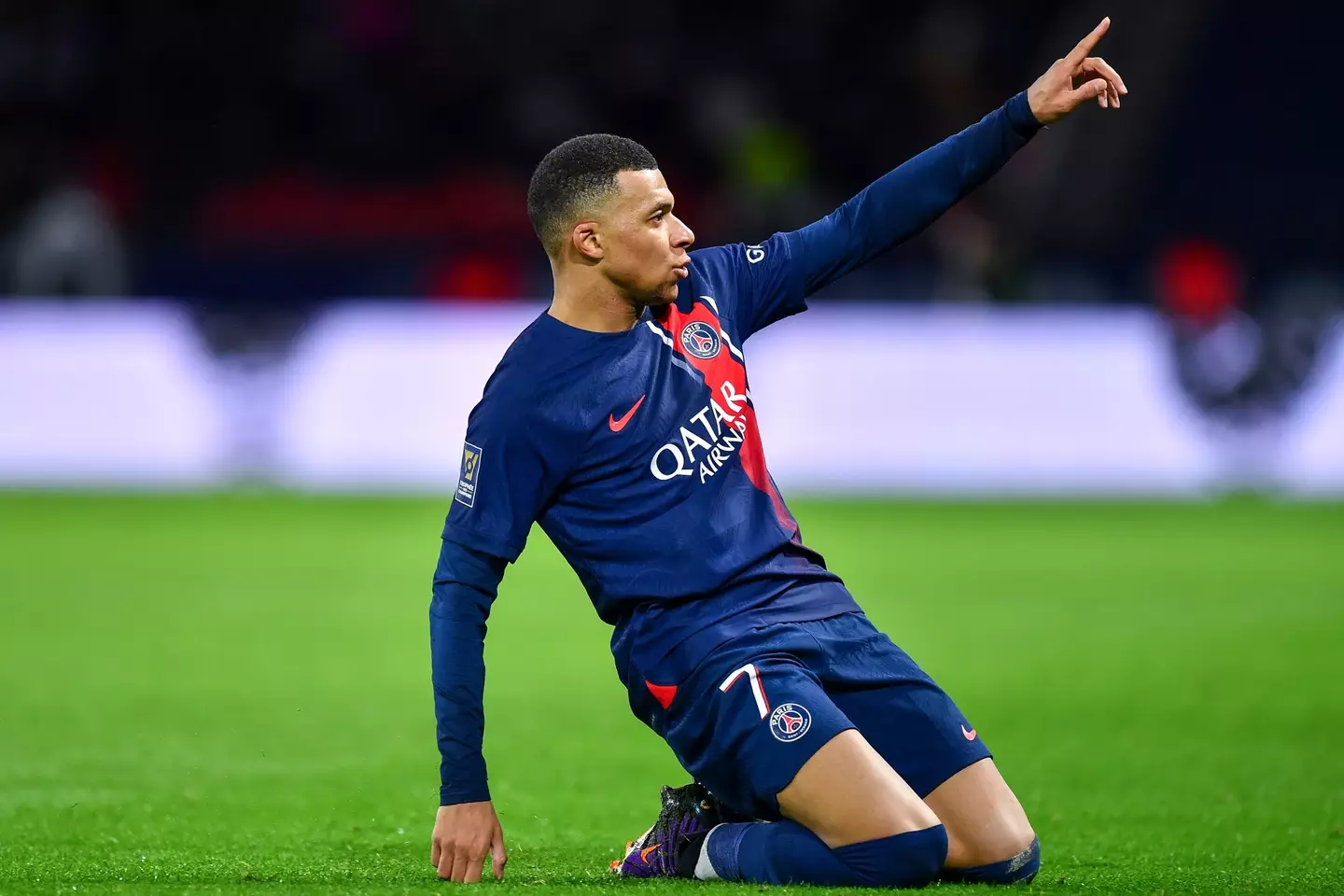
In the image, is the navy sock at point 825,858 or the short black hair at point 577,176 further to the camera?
the short black hair at point 577,176

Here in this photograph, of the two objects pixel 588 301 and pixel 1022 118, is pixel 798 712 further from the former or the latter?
pixel 1022 118

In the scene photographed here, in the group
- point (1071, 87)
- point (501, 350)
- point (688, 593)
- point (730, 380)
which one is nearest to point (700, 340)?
point (730, 380)

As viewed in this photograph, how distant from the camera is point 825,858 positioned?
465cm

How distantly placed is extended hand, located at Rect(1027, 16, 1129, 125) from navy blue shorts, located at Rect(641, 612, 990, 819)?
146cm

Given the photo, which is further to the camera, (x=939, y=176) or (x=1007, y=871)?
(x=939, y=176)

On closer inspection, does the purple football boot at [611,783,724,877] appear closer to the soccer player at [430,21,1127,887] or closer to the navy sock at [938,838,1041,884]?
the soccer player at [430,21,1127,887]

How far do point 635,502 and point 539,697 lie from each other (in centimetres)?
350

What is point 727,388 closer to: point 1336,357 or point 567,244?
point 567,244

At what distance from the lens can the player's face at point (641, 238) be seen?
192 inches

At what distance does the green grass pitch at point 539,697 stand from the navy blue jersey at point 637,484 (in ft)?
2.46

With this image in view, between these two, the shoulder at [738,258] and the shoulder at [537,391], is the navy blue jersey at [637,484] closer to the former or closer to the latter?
the shoulder at [537,391]

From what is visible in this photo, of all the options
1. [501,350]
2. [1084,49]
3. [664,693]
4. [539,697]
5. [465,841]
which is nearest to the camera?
[465,841]

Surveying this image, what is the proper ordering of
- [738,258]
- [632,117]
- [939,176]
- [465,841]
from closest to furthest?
[465,841] < [939,176] < [738,258] < [632,117]

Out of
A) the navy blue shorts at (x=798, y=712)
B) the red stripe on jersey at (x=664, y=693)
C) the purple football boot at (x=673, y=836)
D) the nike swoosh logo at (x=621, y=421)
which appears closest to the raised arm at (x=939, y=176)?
the nike swoosh logo at (x=621, y=421)
